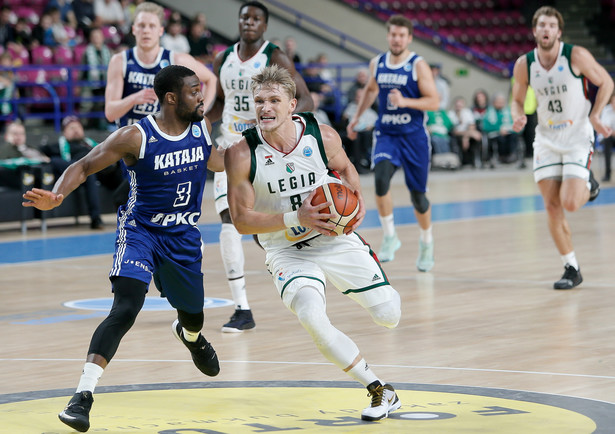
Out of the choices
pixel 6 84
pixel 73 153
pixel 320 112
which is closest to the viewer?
pixel 73 153

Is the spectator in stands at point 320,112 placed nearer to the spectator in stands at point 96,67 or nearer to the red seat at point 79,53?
the spectator in stands at point 96,67

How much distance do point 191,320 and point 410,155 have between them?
5268mm

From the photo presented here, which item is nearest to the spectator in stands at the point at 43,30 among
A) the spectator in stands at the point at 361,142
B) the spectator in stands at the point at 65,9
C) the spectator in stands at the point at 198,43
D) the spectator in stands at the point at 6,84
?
the spectator in stands at the point at 65,9

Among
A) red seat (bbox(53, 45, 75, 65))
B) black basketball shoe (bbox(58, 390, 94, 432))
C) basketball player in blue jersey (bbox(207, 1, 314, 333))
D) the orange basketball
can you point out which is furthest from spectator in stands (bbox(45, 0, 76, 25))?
black basketball shoe (bbox(58, 390, 94, 432))

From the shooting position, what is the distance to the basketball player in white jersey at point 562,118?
9133 mm

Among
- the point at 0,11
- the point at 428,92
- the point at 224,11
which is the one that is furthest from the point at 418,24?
the point at 428,92

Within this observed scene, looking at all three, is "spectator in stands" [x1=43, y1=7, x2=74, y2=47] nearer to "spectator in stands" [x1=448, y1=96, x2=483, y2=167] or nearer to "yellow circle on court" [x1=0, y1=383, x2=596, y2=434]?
"spectator in stands" [x1=448, y1=96, x2=483, y2=167]

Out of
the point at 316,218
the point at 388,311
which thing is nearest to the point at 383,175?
the point at 388,311

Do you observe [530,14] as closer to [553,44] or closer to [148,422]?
[553,44]

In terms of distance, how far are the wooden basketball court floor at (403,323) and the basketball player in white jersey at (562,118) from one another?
72 cm

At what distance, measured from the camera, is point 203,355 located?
5.90 meters

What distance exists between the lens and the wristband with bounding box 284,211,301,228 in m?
5.24

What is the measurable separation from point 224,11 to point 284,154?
21.7 metres

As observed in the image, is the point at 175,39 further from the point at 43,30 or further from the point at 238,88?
the point at 238,88
